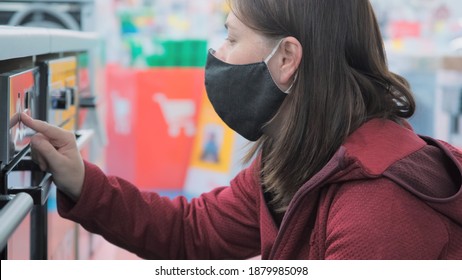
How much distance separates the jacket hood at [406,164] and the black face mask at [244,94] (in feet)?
0.70

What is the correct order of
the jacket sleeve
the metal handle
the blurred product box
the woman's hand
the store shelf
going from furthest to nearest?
the blurred product box → the jacket sleeve → the woman's hand → the store shelf → the metal handle

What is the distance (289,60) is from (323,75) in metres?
0.09

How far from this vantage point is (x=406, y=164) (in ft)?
3.98

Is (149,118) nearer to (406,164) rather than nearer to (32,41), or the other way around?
(32,41)

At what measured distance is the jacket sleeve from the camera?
5.07 ft

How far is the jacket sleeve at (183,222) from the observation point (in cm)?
154

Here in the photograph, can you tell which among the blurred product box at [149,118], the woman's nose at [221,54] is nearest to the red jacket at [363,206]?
the woman's nose at [221,54]

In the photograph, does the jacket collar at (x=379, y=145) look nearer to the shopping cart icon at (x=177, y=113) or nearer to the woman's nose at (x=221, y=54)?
the woman's nose at (x=221, y=54)

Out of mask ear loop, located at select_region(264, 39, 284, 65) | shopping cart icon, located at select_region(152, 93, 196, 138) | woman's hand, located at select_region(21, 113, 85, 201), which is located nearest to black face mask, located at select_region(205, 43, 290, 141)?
mask ear loop, located at select_region(264, 39, 284, 65)

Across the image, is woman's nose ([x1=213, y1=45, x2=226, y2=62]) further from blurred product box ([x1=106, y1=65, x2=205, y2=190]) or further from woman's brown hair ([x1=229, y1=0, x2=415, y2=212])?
blurred product box ([x1=106, y1=65, x2=205, y2=190])

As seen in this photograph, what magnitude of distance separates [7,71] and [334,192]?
2.08 feet

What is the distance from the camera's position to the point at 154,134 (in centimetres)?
475

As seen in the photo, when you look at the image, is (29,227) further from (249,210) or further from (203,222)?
(249,210)
